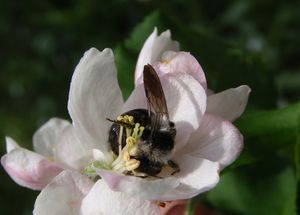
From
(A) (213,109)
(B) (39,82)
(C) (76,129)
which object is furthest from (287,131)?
(B) (39,82)

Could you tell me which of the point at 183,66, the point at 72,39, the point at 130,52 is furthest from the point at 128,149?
the point at 72,39

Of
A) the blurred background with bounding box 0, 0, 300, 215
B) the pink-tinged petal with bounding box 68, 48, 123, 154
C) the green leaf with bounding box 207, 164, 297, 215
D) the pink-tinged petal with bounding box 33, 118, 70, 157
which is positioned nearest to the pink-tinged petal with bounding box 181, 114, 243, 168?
the pink-tinged petal with bounding box 68, 48, 123, 154

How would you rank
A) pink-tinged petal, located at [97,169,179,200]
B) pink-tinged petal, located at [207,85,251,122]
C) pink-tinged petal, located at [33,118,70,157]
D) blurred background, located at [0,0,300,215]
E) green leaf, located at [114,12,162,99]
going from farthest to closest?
blurred background, located at [0,0,300,215] → green leaf, located at [114,12,162,99] → pink-tinged petal, located at [33,118,70,157] → pink-tinged petal, located at [207,85,251,122] → pink-tinged petal, located at [97,169,179,200]

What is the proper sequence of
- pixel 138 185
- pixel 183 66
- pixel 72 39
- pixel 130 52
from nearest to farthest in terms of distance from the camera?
1. pixel 138 185
2. pixel 183 66
3. pixel 130 52
4. pixel 72 39

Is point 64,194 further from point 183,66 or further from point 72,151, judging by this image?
point 183,66

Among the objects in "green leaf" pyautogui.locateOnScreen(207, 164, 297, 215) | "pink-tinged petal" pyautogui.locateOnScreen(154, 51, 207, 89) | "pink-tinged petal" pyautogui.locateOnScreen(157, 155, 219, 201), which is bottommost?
"green leaf" pyautogui.locateOnScreen(207, 164, 297, 215)

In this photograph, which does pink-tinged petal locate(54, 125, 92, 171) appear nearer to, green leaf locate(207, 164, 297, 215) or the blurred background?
green leaf locate(207, 164, 297, 215)

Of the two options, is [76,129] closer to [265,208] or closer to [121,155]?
[121,155]
